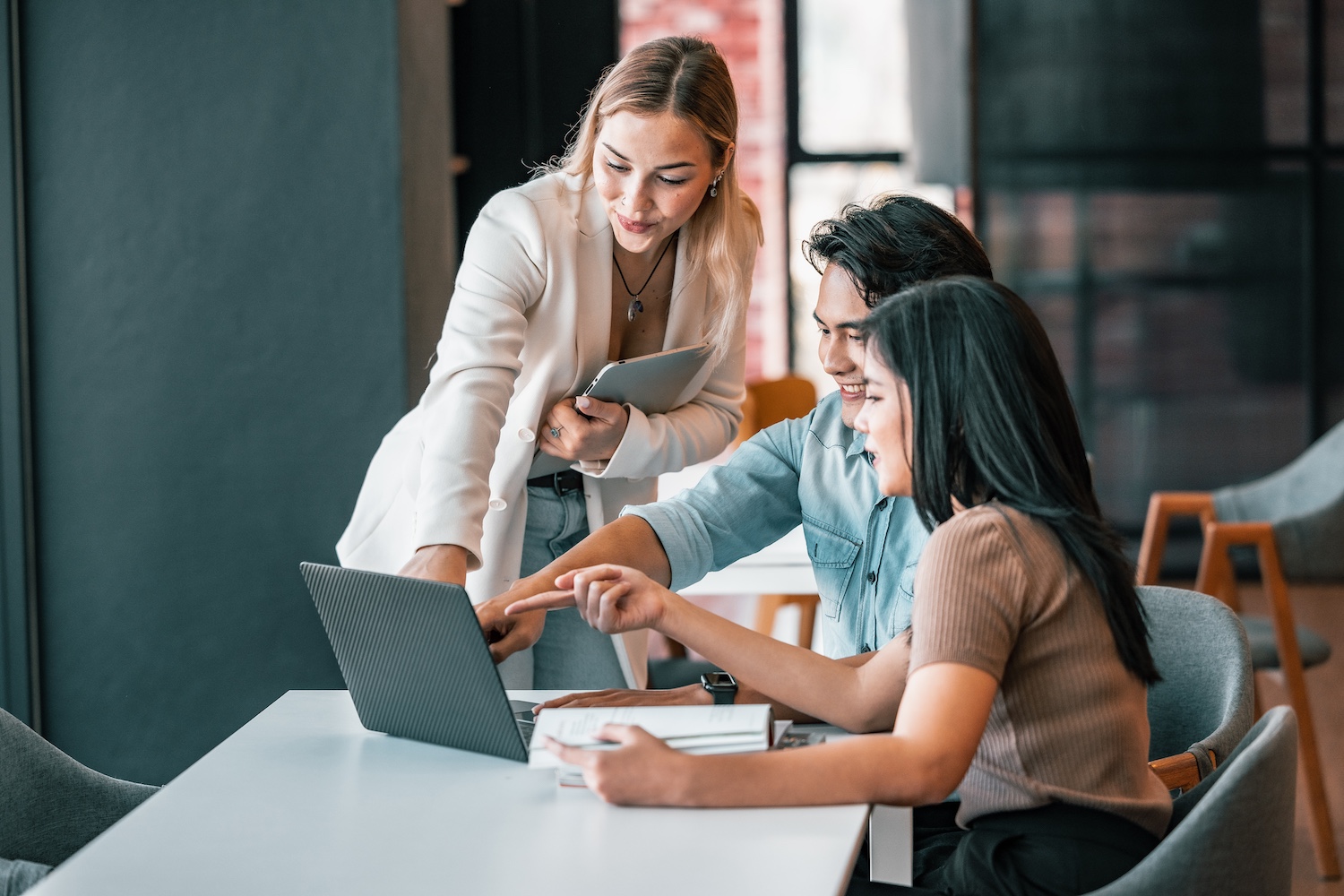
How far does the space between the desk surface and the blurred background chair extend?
1.79 m

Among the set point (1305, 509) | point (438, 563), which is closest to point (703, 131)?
point (438, 563)

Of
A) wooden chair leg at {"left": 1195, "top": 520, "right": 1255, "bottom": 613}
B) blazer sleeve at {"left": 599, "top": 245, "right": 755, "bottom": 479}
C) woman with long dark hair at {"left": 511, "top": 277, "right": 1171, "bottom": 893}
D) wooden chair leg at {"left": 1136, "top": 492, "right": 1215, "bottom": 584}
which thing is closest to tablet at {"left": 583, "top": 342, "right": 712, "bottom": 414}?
blazer sleeve at {"left": 599, "top": 245, "right": 755, "bottom": 479}

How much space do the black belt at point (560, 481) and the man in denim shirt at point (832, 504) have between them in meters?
0.24

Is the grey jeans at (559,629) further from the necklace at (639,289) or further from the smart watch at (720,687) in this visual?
the smart watch at (720,687)

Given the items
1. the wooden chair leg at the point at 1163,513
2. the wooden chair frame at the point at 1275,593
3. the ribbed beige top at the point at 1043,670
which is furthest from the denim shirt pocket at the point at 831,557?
the wooden chair leg at the point at 1163,513

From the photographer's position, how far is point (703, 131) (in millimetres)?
1787

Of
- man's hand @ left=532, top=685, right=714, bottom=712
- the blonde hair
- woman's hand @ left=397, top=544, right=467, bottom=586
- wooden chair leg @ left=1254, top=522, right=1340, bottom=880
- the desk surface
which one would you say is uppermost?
the blonde hair

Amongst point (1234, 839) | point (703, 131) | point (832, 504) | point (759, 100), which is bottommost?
point (1234, 839)

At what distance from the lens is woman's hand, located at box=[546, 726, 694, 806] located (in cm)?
114

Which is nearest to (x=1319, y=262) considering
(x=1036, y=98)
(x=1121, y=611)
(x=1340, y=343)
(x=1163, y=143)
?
(x=1340, y=343)

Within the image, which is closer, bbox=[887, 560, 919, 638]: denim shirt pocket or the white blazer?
bbox=[887, 560, 919, 638]: denim shirt pocket

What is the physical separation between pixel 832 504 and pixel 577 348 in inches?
17.9

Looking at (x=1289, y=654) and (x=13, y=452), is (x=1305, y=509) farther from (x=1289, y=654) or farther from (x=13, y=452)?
(x=13, y=452)

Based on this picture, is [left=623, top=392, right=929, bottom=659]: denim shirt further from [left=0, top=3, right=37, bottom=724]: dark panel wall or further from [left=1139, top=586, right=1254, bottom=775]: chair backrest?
[left=0, top=3, right=37, bottom=724]: dark panel wall
